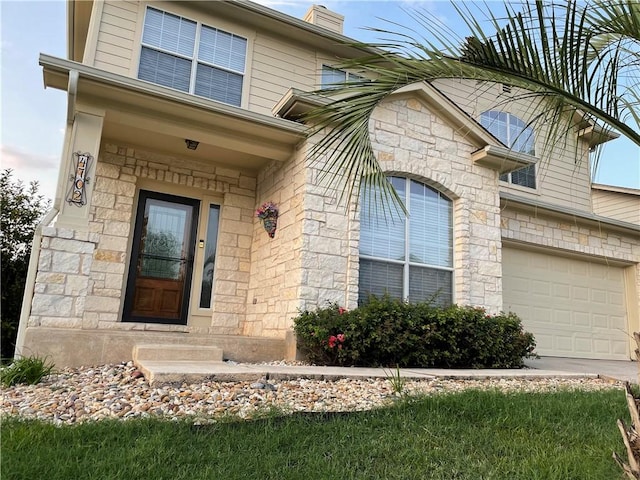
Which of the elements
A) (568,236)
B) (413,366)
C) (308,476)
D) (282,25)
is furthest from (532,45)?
(568,236)

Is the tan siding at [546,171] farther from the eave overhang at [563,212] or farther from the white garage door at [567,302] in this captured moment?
the white garage door at [567,302]

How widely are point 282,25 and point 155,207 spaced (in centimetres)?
368

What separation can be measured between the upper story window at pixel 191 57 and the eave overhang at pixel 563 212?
492 cm

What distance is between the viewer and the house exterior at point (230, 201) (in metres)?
5.27

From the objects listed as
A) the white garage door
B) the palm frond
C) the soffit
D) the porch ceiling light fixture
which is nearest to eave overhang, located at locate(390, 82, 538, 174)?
the white garage door

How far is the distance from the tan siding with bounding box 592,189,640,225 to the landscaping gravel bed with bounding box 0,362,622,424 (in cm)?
929

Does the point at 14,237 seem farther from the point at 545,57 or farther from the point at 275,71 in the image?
the point at 545,57

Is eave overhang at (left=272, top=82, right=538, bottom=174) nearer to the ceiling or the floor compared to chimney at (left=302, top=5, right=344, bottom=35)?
nearer to the floor

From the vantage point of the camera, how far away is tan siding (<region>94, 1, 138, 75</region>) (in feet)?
21.4

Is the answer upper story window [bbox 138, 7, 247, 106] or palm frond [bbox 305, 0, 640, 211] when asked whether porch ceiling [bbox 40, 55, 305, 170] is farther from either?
palm frond [bbox 305, 0, 640, 211]

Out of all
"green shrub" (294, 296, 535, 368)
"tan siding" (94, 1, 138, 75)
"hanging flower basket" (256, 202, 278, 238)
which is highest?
"tan siding" (94, 1, 138, 75)

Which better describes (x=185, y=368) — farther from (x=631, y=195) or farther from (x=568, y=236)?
(x=631, y=195)

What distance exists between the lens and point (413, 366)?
5.55m

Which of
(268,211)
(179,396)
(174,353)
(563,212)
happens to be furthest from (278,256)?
(563,212)
